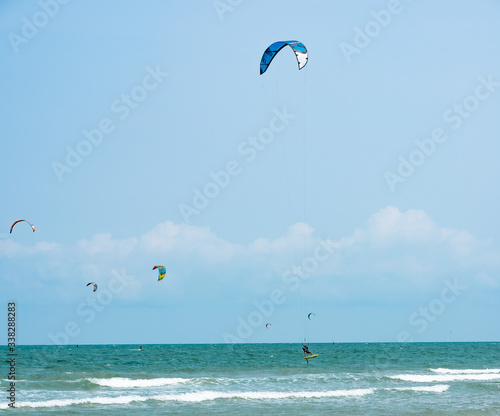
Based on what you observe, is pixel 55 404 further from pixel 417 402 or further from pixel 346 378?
pixel 346 378

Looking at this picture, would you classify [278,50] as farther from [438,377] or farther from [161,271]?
[438,377]

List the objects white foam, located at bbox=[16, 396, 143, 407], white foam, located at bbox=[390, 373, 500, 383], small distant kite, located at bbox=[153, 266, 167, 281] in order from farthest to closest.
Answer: small distant kite, located at bbox=[153, 266, 167, 281]
white foam, located at bbox=[390, 373, 500, 383]
white foam, located at bbox=[16, 396, 143, 407]

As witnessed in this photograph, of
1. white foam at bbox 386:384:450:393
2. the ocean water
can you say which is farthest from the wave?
white foam at bbox 386:384:450:393

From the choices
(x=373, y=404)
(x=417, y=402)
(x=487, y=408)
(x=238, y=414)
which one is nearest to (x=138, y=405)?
(x=238, y=414)

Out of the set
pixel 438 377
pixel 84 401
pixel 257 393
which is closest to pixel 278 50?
pixel 257 393

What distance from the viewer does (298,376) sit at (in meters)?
32.9

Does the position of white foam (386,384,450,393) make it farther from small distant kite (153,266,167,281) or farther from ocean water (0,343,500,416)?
small distant kite (153,266,167,281)

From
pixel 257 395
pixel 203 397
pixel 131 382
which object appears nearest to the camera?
pixel 203 397

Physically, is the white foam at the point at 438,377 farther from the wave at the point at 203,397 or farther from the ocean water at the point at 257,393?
the wave at the point at 203,397

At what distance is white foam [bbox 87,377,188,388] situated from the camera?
28984mm

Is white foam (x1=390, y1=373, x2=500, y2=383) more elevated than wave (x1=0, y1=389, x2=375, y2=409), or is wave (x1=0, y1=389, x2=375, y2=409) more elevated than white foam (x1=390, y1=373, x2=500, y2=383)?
white foam (x1=390, y1=373, x2=500, y2=383)

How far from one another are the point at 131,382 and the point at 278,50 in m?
17.7

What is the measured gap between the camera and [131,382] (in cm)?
3009

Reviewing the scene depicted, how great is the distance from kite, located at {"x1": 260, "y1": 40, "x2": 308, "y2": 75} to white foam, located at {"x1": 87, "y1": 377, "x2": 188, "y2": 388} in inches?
622
